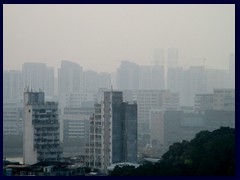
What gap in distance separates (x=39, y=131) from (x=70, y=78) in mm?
2620

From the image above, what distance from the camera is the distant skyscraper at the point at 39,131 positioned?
9500mm

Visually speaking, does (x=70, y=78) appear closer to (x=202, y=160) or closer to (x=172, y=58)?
(x=172, y=58)

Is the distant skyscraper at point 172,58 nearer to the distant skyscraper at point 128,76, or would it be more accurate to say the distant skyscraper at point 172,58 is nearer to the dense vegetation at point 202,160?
the distant skyscraper at point 128,76

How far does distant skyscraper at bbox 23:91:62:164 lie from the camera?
31.2ft

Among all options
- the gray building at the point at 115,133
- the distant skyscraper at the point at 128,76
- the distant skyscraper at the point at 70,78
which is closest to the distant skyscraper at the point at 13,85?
the distant skyscraper at the point at 70,78

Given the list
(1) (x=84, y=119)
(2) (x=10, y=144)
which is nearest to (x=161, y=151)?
(1) (x=84, y=119)

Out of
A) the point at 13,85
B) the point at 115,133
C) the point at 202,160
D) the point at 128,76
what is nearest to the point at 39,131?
the point at 115,133

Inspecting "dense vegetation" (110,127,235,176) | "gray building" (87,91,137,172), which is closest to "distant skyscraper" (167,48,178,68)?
"gray building" (87,91,137,172)

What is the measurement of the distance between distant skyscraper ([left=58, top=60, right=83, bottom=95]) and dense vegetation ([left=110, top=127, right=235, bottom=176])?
5.92m

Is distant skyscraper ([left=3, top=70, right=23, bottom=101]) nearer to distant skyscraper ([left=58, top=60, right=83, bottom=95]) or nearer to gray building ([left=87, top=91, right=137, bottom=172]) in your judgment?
distant skyscraper ([left=58, top=60, right=83, bottom=95])

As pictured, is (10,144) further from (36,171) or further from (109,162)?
(36,171)

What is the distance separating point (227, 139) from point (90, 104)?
6902 millimetres

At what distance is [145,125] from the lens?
38.9 ft

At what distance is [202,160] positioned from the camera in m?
5.38
